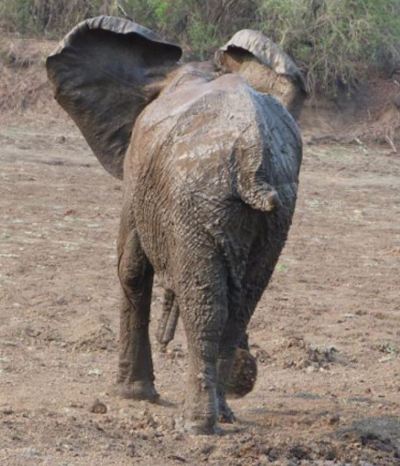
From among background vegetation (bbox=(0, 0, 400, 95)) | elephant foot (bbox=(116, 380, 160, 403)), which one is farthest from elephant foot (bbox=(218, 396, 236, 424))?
background vegetation (bbox=(0, 0, 400, 95))

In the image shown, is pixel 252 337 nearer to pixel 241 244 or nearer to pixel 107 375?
pixel 107 375

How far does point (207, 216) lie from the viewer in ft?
19.0

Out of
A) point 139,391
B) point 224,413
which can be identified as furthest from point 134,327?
point 224,413

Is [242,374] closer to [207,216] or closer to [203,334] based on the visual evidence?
[203,334]

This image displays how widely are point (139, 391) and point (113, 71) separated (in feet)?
4.77

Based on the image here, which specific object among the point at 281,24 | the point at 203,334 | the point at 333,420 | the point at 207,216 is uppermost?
the point at 207,216

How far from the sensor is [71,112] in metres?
7.02

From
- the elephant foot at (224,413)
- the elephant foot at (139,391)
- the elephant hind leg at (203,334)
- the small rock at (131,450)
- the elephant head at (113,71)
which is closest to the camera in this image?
the small rock at (131,450)

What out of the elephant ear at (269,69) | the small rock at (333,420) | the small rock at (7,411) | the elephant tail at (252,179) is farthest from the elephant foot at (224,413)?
the elephant ear at (269,69)

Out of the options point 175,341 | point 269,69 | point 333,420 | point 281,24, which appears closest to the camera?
point 269,69

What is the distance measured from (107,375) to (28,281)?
2509 mm

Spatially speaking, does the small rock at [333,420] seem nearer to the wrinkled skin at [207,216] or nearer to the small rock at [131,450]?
the wrinkled skin at [207,216]

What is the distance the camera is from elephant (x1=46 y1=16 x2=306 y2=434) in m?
5.78

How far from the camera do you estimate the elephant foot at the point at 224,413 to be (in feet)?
20.6
